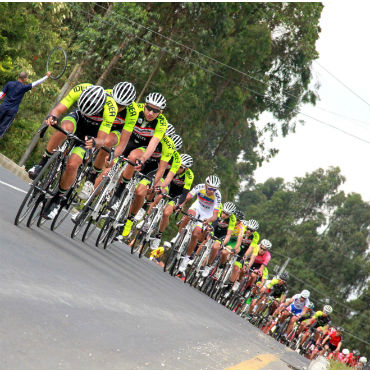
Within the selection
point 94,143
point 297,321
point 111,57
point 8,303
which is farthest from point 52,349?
point 111,57

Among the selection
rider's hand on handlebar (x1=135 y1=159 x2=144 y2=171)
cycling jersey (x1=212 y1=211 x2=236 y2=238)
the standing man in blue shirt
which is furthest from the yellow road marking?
the standing man in blue shirt

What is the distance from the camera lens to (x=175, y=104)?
36031mm

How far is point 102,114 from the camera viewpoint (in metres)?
9.97

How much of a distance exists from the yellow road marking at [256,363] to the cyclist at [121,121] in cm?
311

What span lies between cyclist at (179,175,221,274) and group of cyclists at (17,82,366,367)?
22 mm

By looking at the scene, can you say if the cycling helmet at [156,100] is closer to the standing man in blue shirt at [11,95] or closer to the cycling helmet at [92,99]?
the cycling helmet at [92,99]

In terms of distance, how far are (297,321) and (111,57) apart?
45.6 feet

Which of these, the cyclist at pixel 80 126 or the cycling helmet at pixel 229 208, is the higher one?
the cycling helmet at pixel 229 208

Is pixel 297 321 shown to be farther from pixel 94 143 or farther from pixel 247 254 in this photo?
pixel 94 143

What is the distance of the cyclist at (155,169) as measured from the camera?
13.0m

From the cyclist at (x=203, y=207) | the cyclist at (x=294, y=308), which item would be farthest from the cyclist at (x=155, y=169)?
the cyclist at (x=294, y=308)

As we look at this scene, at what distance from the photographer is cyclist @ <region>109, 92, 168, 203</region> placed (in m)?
12.2

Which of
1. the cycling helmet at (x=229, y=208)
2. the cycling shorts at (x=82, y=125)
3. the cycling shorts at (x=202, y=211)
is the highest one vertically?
the cycling helmet at (x=229, y=208)

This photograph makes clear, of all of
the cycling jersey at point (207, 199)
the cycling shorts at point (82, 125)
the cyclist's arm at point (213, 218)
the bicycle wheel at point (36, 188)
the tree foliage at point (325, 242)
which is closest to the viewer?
the bicycle wheel at point (36, 188)
